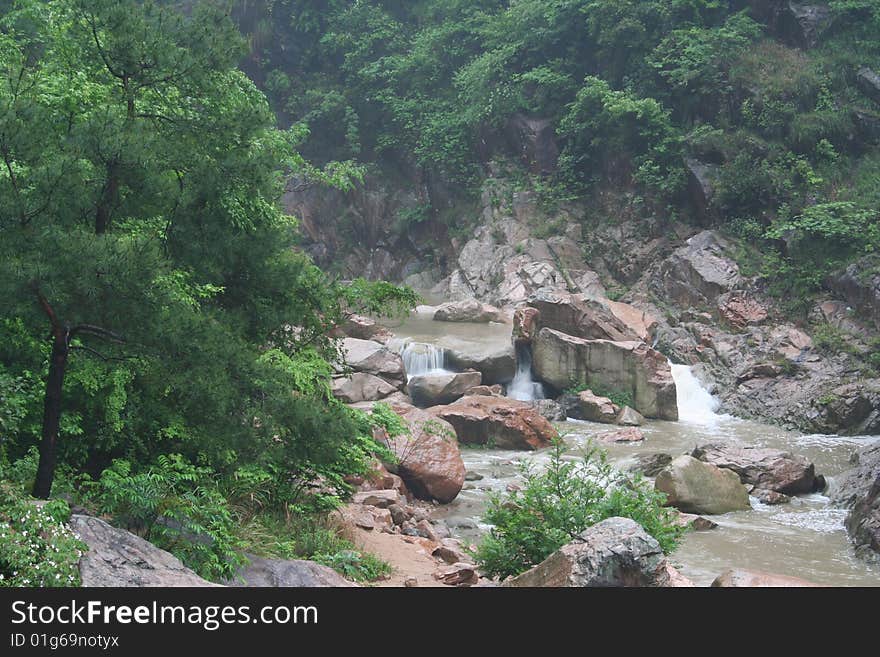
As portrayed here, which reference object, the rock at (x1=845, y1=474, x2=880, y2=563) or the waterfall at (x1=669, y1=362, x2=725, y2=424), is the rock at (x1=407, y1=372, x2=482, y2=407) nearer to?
the waterfall at (x1=669, y1=362, x2=725, y2=424)

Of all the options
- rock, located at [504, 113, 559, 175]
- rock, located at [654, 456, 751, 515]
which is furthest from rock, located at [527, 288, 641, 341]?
rock, located at [504, 113, 559, 175]

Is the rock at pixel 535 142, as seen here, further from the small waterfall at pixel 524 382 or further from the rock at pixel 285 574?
the rock at pixel 285 574

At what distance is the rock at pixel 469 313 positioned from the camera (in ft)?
87.8

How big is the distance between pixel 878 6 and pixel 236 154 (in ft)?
82.8

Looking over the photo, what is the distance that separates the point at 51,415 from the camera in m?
6.72

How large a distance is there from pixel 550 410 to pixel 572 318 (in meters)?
2.62

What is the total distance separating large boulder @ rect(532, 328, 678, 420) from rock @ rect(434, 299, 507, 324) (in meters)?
5.43

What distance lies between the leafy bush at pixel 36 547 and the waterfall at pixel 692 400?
17002 mm

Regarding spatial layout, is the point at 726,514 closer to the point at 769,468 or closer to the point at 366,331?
the point at 769,468

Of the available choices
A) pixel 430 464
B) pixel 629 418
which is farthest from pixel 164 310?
pixel 629 418

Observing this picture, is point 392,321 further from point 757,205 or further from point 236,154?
point 236,154

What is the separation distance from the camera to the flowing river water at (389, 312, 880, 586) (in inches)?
463
